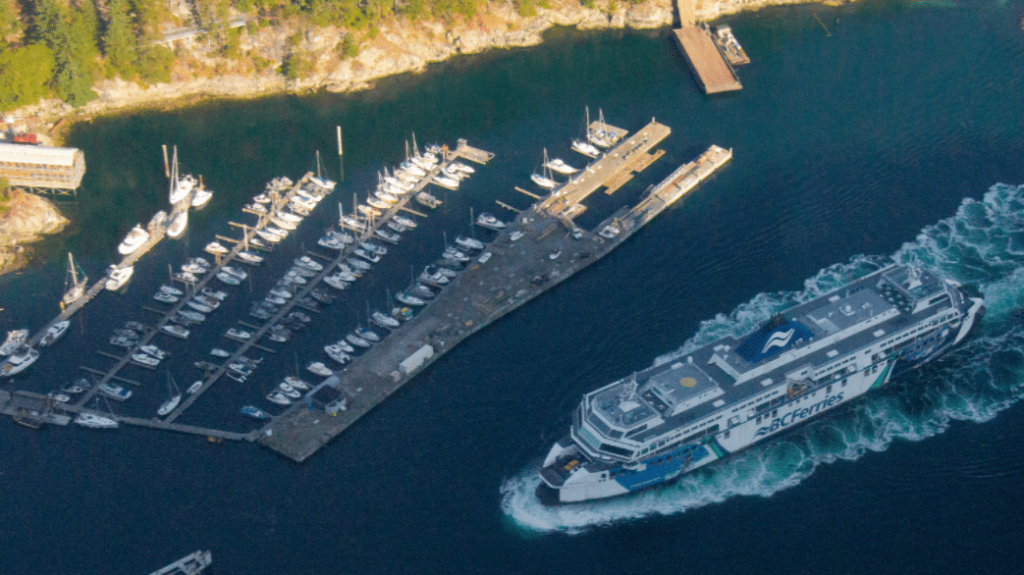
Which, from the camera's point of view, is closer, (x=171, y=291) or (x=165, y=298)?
(x=165, y=298)

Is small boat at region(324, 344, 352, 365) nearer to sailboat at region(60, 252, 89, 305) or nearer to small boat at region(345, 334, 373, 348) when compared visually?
small boat at region(345, 334, 373, 348)

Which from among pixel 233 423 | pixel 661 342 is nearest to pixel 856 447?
pixel 661 342

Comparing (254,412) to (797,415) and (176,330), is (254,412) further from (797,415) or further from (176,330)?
(797,415)

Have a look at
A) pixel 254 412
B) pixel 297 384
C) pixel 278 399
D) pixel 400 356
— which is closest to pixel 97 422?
pixel 254 412

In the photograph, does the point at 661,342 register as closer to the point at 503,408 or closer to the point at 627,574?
the point at 503,408

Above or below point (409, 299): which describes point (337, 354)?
below

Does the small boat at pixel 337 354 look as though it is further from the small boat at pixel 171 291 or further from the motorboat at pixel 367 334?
the small boat at pixel 171 291

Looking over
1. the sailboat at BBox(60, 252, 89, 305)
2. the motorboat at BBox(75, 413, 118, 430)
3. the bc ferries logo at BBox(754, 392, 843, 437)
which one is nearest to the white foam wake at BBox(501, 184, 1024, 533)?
the bc ferries logo at BBox(754, 392, 843, 437)
